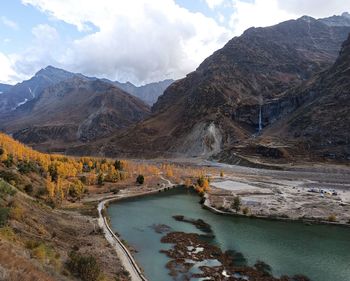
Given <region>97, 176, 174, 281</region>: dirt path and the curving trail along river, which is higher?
<region>97, 176, 174, 281</region>: dirt path

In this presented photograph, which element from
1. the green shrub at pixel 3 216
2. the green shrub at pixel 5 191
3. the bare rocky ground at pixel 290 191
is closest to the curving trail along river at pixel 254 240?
the bare rocky ground at pixel 290 191

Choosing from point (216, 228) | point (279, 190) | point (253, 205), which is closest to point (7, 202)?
point (216, 228)

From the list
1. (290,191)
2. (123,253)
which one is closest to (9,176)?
(123,253)

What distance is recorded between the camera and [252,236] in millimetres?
69375

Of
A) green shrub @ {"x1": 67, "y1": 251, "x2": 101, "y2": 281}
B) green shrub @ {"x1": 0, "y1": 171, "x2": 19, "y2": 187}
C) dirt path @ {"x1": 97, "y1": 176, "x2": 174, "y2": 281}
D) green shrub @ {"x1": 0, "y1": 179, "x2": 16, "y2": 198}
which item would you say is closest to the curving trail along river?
dirt path @ {"x1": 97, "y1": 176, "x2": 174, "y2": 281}

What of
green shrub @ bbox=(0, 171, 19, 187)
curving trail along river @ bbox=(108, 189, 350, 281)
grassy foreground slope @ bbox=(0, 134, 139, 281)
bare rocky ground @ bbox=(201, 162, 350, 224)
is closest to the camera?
grassy foreground slope @ bbox=(0, 134, 139, 281)

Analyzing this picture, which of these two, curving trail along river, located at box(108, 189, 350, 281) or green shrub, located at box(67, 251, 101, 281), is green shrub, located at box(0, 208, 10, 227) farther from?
curving trail along river, located at box(108, 189, 350, 281)

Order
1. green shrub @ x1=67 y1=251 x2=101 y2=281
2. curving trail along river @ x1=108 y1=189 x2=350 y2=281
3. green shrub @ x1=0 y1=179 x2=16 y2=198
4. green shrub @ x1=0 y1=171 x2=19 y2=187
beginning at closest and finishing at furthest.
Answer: green shrub @ x1=67 y1=251 x2=101 y2=281
green shrub @ x1=0 y1=179 x2=16 y2=198
curving trail along river @ x1=108 y1=189 x2=350 y2=281
green shrub @ x1=0 y1=171 x2=19 y2=187

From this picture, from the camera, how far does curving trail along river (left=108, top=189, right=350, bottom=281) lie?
52062 mm

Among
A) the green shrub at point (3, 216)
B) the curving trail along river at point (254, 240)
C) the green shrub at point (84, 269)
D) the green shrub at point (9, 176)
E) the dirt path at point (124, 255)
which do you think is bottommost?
the curving trail along river at point (254, 240)

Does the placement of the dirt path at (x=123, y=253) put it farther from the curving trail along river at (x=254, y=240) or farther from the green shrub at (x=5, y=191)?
the green shrub at (x=5, y=191)

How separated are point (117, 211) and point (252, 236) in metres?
35.5

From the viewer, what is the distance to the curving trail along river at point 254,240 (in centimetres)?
5206

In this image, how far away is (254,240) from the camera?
66.6 meters
